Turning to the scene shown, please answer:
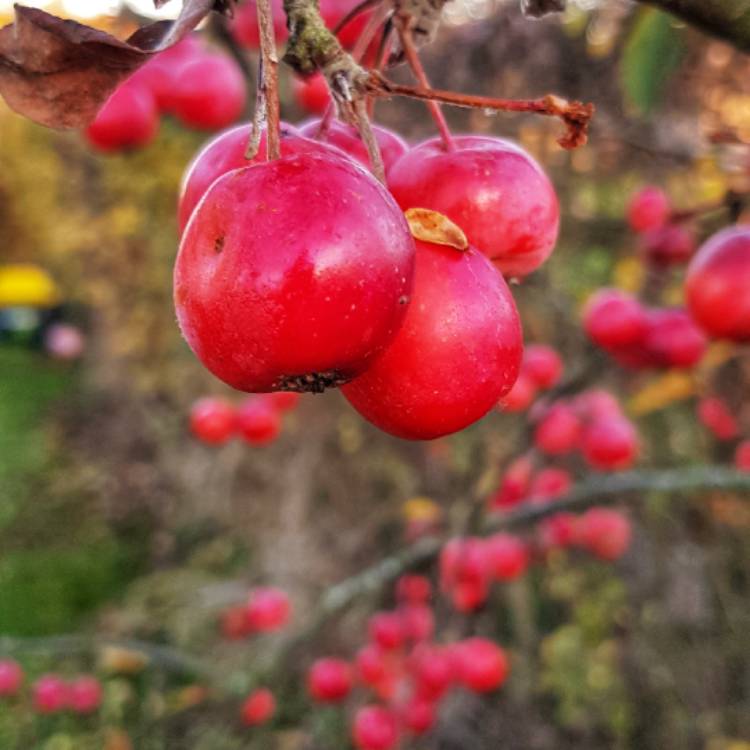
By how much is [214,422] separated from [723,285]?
59.8 inches

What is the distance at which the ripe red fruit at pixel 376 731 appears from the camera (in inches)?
74.6

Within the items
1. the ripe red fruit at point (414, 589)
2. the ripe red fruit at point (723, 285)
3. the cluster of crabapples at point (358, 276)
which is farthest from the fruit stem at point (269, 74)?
the ripe red fruit at point (414, 589)

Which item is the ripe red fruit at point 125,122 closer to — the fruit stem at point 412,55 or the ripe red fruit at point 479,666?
the fruit stem at point 412,55

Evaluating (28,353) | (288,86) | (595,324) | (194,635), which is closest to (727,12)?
(595,324)

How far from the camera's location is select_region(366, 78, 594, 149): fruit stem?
0.38 metres

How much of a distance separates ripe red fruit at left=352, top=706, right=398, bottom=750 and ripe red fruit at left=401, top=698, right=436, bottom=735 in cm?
4

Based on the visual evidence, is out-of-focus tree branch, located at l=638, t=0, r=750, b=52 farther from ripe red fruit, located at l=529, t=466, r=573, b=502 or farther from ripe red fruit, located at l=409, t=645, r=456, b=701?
ripe red fruit, located at l=529, t=466, r=573, b=502

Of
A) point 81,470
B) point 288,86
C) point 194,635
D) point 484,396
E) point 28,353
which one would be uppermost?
point 484,396

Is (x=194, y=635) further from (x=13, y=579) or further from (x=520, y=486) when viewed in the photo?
(x=13, y=579)

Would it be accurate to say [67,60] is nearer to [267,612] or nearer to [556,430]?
[556,430]

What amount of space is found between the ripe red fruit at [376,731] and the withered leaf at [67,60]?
1.75 meters

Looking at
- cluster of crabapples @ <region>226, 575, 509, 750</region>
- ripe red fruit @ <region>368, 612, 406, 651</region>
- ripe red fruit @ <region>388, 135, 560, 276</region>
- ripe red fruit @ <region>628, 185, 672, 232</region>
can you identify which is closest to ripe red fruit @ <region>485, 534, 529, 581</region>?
cluster of crabapples @ <region>226, 575, 509, 750</region>

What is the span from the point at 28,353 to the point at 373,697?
292 inches

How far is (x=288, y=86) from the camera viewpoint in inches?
72.3
